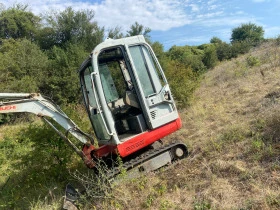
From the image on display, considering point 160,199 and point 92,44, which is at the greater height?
point 92,44

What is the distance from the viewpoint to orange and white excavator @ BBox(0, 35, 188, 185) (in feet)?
15.4

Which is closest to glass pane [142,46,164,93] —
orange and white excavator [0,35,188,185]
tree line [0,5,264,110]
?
orange and white excavator [0,35,188,185]

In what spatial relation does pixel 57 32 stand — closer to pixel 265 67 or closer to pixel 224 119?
pixel 265 67

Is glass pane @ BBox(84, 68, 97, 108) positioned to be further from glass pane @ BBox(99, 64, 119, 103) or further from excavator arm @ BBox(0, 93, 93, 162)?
excavator arm @ BBox(0, 93, 93, 162)

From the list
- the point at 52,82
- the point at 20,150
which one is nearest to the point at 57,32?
the point at 52,82

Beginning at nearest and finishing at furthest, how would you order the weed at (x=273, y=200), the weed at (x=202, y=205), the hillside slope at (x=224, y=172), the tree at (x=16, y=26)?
the weed at (x=273, y=200) < the weed at (x=202, y=205) < the hillside slope at (x=224, y=172) < the tree at (x=16, y=26)

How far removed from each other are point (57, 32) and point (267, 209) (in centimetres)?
2484

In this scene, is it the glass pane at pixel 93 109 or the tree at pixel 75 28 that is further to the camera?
the tree at pixel 75 28

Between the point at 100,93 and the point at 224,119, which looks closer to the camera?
the point at 100,93

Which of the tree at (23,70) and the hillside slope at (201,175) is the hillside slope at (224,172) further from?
the tree at (23,70)

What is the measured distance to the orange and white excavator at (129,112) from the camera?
469cm

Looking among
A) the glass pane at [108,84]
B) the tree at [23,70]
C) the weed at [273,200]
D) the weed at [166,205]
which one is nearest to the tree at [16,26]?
the tree at [23,70]

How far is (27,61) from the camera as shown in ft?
61.1

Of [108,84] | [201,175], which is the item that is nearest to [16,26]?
[108,84]
